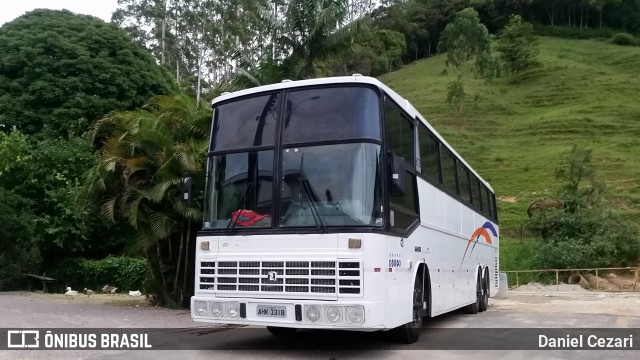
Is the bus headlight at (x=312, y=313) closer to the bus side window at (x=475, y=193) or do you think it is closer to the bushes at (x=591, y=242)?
the bus side window at (x=475, y=193)

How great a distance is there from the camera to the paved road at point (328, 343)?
28.7ft

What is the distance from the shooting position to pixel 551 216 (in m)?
32.2

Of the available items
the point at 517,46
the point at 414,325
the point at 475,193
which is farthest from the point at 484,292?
the point at 517,46

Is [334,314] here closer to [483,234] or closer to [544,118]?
[483,234]

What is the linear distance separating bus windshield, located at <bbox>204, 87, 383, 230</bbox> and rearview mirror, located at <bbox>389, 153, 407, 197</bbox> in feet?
0.72

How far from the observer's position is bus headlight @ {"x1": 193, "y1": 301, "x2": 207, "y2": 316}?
8.62m

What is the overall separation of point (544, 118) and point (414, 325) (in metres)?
60.2

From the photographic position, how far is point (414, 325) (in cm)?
955

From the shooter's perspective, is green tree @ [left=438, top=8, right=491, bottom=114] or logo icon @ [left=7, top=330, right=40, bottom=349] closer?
logo icon @ [left=7, top=330, right=40, bottom=349]

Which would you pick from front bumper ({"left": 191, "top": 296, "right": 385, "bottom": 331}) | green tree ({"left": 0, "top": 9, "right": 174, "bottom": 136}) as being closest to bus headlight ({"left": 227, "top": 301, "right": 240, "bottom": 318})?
front bumper ({"left": 191, "top": 296, "right": 385, "bottom": 331})

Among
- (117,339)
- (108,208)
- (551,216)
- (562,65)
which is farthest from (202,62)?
(562,65)

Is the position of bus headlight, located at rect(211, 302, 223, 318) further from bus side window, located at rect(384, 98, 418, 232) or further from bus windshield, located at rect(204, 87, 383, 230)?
bus side window, located at rect(384, 98, 418, 232)

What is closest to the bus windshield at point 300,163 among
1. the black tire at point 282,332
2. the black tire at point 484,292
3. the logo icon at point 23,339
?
the black tire at point 282,332

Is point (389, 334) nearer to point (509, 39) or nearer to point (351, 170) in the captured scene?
point (351, 170)
